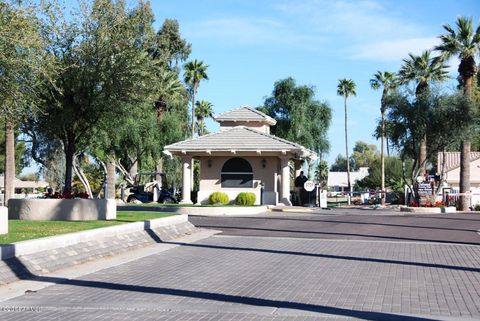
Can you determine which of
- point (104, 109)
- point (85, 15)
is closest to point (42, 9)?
point (85, 15)

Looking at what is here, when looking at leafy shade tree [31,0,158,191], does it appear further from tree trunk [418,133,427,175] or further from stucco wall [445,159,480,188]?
stucco wall [445,159,480,188]

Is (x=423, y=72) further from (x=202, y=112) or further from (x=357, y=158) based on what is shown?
(x=357, y=158)

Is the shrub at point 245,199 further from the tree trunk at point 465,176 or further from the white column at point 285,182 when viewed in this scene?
the tree trunk at point 465,176

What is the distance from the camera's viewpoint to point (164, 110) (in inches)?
2046

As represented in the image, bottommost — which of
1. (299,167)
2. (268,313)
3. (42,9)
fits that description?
(268,313)

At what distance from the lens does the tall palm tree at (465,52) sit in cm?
4038

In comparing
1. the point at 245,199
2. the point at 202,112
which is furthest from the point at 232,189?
the point at 202,112

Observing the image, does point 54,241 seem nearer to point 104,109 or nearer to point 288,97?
point 104,109

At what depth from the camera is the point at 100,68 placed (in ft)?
64.3

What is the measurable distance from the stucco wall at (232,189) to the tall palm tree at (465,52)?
1179cm

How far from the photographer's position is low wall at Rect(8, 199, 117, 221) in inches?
776

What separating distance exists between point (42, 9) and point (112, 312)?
12493 mm

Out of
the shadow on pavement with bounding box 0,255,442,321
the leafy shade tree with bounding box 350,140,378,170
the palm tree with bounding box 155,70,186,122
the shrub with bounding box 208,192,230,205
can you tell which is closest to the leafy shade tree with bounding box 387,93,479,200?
the shrub with bounding box 208,192,230,205

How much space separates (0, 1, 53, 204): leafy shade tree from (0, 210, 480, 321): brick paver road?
5.40m
